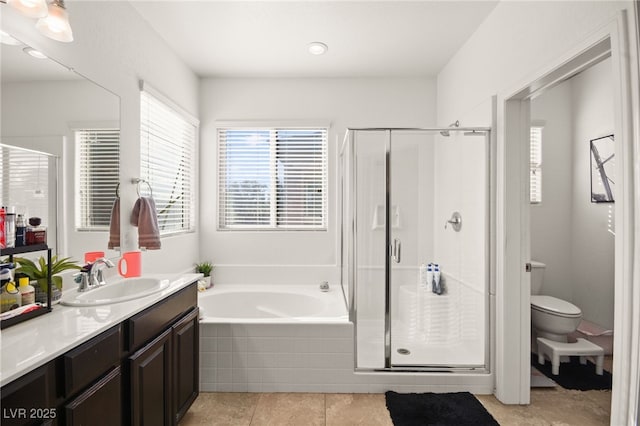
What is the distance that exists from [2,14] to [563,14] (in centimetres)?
253

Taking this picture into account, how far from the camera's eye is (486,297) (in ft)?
7.57

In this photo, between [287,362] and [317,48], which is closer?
[287,362]

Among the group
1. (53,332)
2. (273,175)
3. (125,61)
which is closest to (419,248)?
(273,175)

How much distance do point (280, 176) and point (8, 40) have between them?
7.30 feet

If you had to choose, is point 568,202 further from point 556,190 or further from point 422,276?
point 422,276

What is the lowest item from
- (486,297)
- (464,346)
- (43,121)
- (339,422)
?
(339,422)

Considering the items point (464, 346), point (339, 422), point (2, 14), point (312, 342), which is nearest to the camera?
point (2, 14)

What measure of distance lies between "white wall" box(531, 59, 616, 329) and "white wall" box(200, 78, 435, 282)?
3.93 ft

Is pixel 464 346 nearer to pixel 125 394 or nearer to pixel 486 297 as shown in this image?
pixel 486 297

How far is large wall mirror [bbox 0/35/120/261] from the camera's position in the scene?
1.35 metres

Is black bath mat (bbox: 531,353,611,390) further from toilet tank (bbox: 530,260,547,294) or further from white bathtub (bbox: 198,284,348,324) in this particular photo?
white bathtub (bbox: 198,284,348,324)

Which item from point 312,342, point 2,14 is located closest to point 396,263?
point 312,342

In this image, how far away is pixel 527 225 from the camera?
2.11 meters

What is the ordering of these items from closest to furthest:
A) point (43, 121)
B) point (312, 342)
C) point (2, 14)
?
1. point (2, 14)
2. point (43, 121)
3. point (312, 342)
